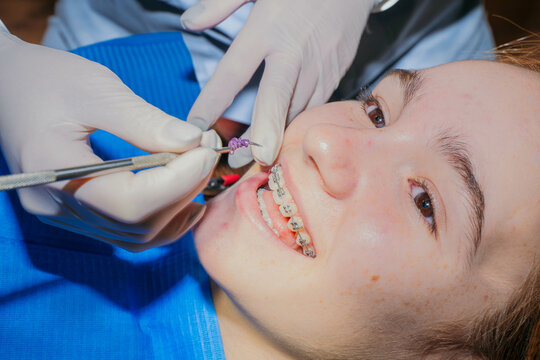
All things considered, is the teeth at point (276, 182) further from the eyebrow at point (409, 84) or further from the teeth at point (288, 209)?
the eyebrow at point (409, 84)

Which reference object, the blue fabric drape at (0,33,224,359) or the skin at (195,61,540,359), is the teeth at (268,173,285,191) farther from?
the blue fabric drape at (0,33,224,359)

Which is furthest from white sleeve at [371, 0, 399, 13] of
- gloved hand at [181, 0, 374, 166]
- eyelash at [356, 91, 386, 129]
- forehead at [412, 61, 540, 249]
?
forehead at [412, 61, 540, 249]

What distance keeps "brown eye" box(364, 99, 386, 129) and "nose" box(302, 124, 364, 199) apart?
191mm

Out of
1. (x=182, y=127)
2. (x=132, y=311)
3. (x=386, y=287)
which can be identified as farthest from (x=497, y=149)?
(x=132, y=311)

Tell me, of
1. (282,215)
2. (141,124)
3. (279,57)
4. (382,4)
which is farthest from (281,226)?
(382,4)

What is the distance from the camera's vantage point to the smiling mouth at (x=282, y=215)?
1009 millimetres

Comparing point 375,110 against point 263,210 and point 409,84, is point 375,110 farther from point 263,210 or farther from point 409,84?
point 263,210

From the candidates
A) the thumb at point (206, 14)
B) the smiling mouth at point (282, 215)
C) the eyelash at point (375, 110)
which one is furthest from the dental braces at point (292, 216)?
the thumb at point (206, 14)

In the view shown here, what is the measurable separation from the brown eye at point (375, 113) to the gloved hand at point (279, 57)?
0.22 m

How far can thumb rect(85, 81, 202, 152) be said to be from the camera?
874 millimetres

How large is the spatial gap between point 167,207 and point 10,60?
1.74ft

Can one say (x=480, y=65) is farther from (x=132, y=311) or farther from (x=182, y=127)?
(x=132, y=311)

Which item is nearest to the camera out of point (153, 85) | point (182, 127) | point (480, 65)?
point (182, 127)

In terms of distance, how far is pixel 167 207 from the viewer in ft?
2.94
